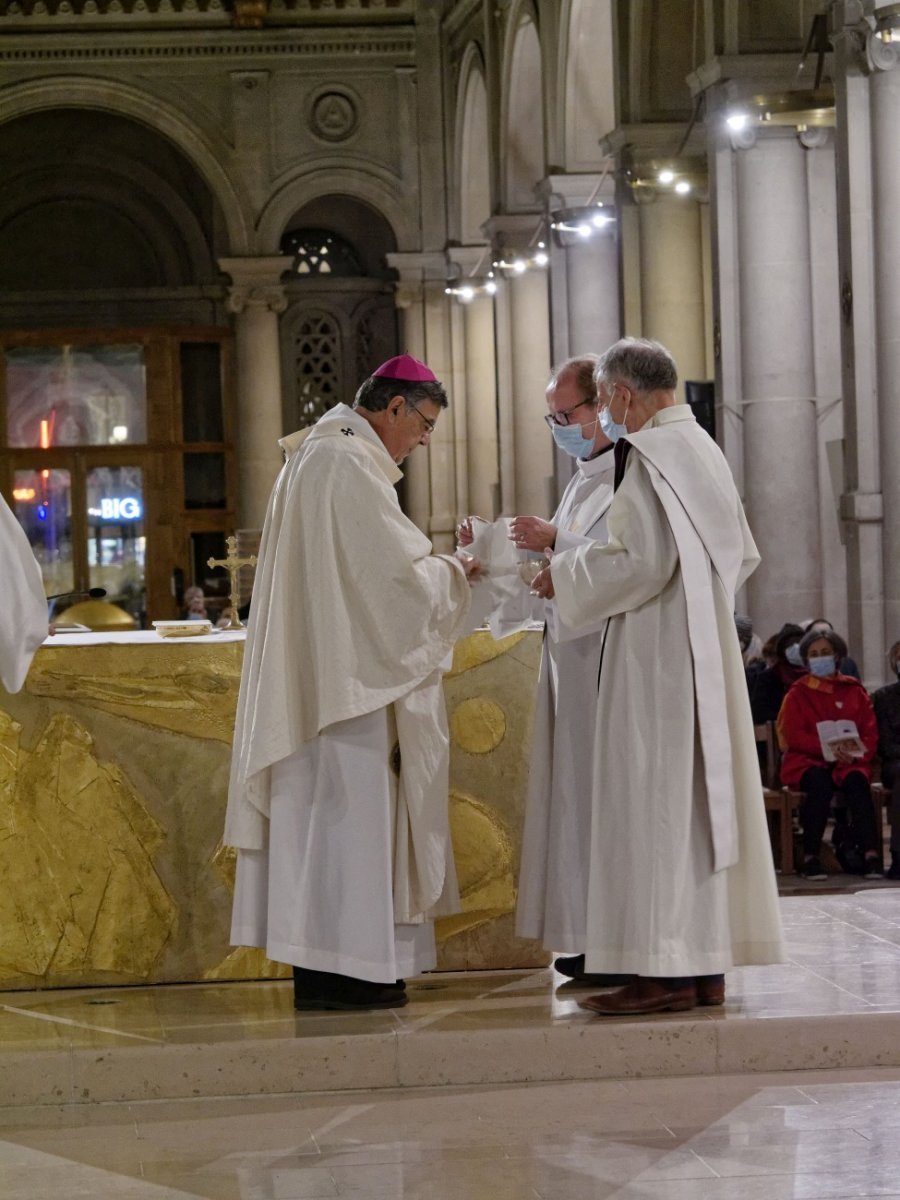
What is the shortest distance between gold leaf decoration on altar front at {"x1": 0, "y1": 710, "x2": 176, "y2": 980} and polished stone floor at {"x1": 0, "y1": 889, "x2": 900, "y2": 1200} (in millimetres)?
165

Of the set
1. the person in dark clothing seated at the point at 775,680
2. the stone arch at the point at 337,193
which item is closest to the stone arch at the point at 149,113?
the stone arch at the point at 337,193

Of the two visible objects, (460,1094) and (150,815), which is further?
(150,815)

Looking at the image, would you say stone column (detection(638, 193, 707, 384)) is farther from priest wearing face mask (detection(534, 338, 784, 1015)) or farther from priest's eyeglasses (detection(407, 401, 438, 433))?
priest wearing face mask (detection(534, 338, 784, 1015))

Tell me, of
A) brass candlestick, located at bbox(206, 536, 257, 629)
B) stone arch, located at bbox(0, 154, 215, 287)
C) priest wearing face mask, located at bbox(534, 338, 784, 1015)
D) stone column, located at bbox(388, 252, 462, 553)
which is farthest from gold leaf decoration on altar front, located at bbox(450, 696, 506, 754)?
stone arch, located at bbox(0, 154, 215, 287)

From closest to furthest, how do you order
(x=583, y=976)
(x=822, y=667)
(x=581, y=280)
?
(x=583, y=976)
(x=822, y=667)
(x=581, y=280)

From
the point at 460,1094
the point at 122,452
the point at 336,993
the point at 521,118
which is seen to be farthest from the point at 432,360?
the point at 460,1094

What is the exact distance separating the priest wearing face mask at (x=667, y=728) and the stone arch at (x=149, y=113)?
17436 millimetres

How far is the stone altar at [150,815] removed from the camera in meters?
5.94

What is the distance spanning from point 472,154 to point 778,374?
10088mm

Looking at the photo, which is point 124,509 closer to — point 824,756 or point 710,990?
point 824,756

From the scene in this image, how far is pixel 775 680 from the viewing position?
35.5 ft

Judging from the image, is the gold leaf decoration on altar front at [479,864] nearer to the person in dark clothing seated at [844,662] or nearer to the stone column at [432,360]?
the person in dark clothing seated at [844,662]

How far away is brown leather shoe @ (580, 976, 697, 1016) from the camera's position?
5.28 meters

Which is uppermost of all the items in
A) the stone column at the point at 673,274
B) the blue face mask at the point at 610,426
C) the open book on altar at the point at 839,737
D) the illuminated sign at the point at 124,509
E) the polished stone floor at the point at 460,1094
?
the stone column at the point at 673,274
